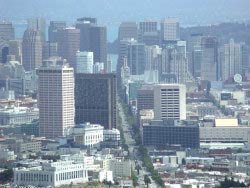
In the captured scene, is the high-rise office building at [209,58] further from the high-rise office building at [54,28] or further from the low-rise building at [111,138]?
the low-rise building at [111,138]

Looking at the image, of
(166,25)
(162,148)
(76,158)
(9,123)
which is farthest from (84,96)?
(166,25)

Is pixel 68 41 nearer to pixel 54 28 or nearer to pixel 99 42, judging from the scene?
pixel 99 42

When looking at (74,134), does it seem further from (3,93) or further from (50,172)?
(3,93)

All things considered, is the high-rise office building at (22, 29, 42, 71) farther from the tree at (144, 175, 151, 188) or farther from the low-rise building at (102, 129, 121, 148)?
the tree at (144, 175, 151, 188)

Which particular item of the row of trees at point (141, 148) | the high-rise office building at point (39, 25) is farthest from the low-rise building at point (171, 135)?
the high-rise office building at point (39, 25)

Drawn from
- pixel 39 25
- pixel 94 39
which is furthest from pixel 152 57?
pixel 39 25

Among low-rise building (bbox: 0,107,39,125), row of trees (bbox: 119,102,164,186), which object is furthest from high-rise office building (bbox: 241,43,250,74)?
low-rise building (bbox: 0,107,39,125)
